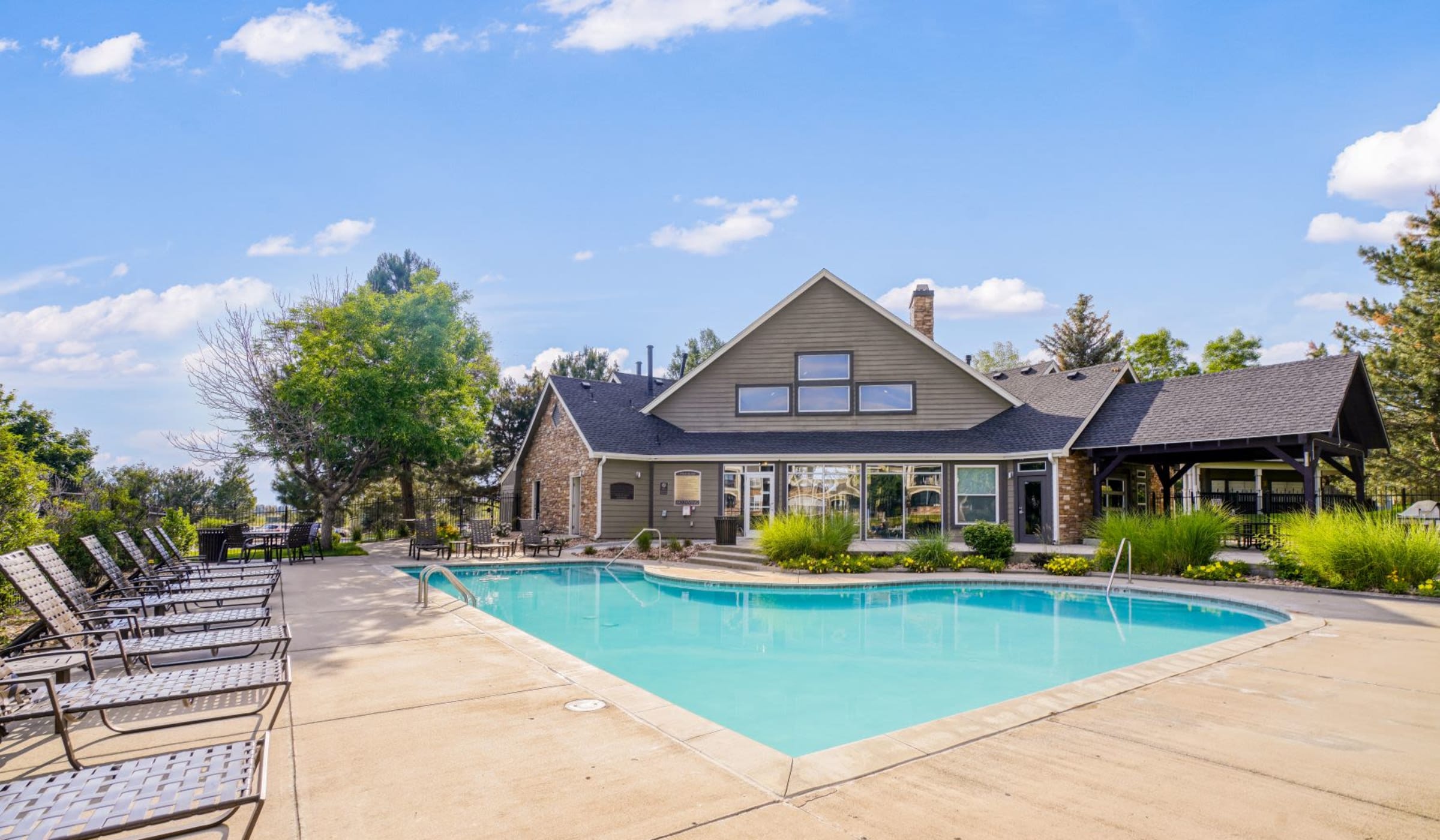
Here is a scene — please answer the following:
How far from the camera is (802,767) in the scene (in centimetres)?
393

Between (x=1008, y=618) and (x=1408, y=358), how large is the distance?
69.8 feet

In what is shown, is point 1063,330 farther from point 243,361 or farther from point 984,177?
point 243,361

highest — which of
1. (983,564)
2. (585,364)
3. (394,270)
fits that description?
(394,270)

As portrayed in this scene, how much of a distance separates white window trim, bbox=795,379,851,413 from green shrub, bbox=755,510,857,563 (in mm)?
5858

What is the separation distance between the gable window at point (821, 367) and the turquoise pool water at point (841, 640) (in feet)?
28.4

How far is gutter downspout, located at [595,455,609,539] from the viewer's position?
21.0 meters

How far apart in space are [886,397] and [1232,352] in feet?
83.1

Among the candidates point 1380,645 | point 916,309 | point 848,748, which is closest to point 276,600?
point 848,748

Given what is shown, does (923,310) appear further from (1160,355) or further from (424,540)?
(1160,355)

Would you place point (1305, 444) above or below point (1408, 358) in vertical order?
below

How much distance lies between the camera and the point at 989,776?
3.88 metres

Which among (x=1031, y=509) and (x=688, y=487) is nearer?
(x=1031, y=509)

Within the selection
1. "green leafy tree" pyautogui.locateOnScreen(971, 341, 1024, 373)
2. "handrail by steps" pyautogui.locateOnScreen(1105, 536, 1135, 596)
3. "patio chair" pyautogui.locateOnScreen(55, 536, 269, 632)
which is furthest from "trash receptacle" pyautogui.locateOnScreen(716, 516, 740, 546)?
"green leafy tree" pyautogui.locateOnScreen(971, 341, 1024, 373)

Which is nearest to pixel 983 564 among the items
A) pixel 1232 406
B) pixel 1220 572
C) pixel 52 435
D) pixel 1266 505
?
pixel 1220 572
